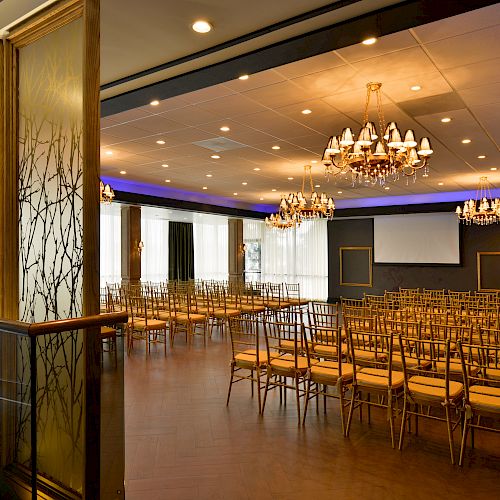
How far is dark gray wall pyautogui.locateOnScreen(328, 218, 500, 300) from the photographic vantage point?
1589 cm

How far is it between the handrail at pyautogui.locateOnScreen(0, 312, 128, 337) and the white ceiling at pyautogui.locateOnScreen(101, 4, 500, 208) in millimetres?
3439

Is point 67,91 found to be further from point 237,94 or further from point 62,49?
point 237,94

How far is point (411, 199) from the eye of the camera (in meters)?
16.3

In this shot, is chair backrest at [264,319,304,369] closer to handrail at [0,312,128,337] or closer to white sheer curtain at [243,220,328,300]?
handrail at [0,312,128,337]

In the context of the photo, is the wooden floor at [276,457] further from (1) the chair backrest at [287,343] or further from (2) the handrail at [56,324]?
(2) the handrail at [56,324]

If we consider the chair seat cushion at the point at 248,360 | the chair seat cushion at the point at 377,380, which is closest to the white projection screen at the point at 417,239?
the chair seat cushion at the point at 248,360

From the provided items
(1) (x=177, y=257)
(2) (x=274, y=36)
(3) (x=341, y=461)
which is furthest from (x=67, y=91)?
(1) (x=177, y=257)

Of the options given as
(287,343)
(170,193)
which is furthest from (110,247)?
(287,343)

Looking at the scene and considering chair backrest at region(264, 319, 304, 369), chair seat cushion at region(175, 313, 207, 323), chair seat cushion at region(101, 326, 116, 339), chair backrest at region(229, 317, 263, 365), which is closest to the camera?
chair seat cushion at region(101, 326, 116, 339)

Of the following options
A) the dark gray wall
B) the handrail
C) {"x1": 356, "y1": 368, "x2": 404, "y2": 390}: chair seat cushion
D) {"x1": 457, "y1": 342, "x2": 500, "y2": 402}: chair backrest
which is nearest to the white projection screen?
the dark gray wall

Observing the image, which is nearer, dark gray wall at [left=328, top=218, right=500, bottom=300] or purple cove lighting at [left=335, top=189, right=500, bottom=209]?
purple cove lighting at [left=335, top=189, right=500, bottom=209]

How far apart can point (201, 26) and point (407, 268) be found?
49.5 ft

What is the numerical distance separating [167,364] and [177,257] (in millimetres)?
14025

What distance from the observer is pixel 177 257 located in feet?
69.4
